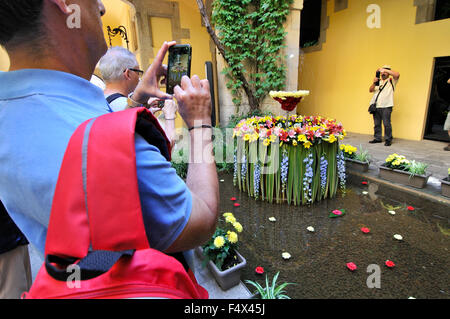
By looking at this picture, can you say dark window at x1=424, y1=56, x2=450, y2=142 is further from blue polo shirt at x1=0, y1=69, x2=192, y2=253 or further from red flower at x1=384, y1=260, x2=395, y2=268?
blue polo shirt at x1=0, y1=69, x2=192, y2=253

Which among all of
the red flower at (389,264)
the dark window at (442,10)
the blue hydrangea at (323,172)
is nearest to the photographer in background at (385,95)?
the dark window at (442,10)

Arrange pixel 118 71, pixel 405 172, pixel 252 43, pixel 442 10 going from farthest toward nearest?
1. pixel 252 43
2. pixel 442 10
3. pixel 405 172
4. pixel 118 71

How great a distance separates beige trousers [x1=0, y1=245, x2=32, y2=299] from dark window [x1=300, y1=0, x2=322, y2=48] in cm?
903

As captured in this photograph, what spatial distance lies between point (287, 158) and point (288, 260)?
1.18 meters

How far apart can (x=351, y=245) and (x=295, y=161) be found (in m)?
1.03

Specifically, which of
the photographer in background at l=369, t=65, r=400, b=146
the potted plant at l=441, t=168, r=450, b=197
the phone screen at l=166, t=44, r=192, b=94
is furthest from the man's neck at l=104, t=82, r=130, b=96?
the photographer in background at l=369, t=65, r=400, b=146

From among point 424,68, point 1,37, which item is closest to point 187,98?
point 1,37

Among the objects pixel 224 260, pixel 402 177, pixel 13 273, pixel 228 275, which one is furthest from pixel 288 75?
pixel 13 273

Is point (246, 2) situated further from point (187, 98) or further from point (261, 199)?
point (187, 98)

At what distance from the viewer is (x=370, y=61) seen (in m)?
6.28

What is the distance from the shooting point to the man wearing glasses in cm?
163

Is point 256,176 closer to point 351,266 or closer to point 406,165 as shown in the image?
point 351,266

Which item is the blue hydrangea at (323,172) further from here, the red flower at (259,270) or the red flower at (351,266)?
the red flower at (259,270)

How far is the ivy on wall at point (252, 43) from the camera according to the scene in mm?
4883
